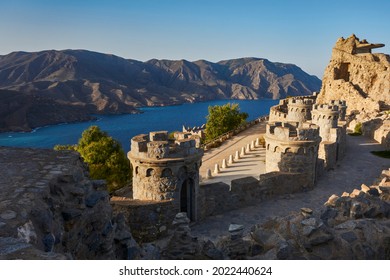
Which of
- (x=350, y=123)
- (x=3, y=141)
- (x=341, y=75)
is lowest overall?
(x=3, y=141)

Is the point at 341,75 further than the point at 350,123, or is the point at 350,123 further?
the point at 341,75

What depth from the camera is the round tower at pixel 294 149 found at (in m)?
17.0

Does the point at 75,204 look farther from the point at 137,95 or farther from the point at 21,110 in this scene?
the point at 137,95

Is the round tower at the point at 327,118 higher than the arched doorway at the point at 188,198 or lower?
higher

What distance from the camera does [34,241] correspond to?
14.1ft

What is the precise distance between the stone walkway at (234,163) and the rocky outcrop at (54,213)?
1747 centimetres

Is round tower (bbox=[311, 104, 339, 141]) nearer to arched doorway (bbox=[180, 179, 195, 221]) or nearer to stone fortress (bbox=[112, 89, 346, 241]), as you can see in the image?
stone fortress (bbox=[112, 89, 346, 241])

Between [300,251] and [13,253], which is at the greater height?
[13,253]

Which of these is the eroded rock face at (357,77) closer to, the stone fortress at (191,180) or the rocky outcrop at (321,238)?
the stone fortress at (191,180)

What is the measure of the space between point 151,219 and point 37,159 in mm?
6166

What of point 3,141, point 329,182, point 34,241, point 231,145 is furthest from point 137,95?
point 34,241

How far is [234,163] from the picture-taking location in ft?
95.1

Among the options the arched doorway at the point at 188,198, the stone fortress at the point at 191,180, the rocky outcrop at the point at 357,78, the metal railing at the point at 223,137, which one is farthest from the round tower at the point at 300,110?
the arched doorway at the point at 188,198

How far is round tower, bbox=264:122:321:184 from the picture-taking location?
16953mm
